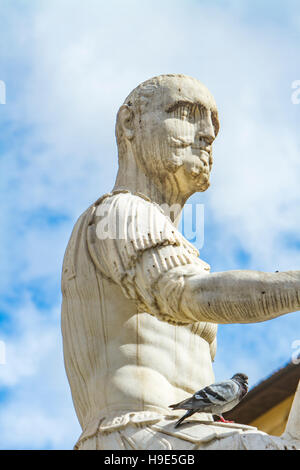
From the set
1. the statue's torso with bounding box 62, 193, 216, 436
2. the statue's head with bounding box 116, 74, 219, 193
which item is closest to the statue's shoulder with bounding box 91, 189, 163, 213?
the statue's torso with bounding box 62, 193, 216, 436

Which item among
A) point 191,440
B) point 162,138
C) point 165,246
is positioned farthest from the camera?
point 162,138

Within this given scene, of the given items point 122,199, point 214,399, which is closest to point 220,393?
point 214,399

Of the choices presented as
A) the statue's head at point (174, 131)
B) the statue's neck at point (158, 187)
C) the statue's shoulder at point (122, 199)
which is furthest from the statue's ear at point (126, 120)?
the statue's shoulder at point (122, 199)

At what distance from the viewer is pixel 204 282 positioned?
9.05 meters

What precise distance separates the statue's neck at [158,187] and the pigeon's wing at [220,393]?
6.37 ft

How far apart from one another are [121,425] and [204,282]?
1180 mm

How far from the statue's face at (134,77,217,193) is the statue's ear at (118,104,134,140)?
113mm

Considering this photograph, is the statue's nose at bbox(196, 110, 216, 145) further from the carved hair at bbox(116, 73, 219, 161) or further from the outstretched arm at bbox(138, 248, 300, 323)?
the outstretched arm at bbox(138, 248, 300, 323)

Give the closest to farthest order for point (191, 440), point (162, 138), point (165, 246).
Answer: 1. point (191, 440)
2. point (165, 246)
3. point (162, 138)

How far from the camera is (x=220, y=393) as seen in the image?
9102 millimetres

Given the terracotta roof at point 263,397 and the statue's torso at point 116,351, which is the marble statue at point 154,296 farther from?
the terracotta roof at point 263,397
